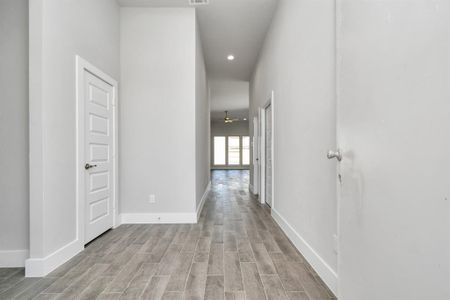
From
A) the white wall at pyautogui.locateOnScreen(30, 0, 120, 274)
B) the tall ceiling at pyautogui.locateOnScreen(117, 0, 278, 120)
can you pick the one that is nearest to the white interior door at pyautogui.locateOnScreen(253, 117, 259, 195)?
the tall ceiling at pyautogui.locateOnScreen(117, 0, 278, 120)

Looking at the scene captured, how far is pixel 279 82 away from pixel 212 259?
2419 mm

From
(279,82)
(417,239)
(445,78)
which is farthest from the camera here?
(279,82)

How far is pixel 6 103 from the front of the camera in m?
2.28

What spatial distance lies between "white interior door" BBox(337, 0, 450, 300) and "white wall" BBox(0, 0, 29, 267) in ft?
8.43

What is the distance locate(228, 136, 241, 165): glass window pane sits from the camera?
16.1m

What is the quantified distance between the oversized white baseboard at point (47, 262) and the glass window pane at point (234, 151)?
13.8 m

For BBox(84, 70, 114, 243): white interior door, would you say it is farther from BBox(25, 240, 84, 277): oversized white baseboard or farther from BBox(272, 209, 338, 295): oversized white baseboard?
BBox(272, 209, 338, 295): oversized white baseboard

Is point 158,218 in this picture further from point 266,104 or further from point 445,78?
point 445,78

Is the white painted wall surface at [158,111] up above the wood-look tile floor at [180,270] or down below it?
above

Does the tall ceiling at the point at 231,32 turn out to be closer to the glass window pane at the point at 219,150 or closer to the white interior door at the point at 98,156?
the white interior door at the point at 98,156

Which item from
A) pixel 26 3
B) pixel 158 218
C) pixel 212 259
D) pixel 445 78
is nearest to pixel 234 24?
pixel 26 3

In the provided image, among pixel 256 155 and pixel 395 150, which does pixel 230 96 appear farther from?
pixel 395 150

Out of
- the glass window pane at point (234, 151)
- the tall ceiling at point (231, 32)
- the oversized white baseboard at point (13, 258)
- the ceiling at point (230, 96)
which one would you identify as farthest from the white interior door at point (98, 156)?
the glass window pane at point (234, 151)

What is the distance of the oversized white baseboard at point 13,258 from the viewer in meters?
2.27
